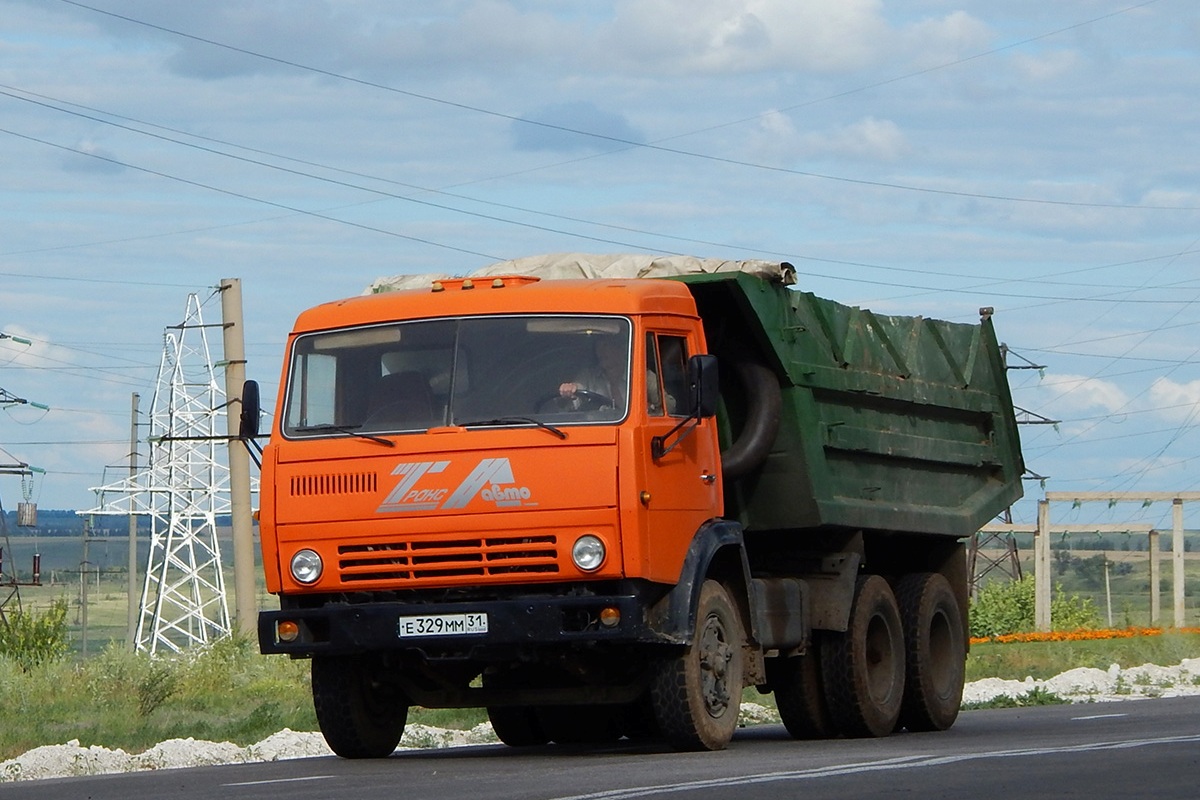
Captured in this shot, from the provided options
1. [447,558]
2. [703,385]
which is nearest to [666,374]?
[703,385]

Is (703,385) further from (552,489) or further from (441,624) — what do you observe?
(441,624)

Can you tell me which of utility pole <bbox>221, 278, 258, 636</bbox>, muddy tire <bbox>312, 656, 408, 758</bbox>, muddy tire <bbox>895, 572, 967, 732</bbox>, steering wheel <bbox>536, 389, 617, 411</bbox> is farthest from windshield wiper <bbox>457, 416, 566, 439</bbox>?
utility pole <bbox>221, 278, 258, 636</bbox>

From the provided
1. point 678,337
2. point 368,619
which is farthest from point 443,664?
point 678,337

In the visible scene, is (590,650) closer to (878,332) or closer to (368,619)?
(368,619)

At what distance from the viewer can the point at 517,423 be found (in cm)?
1170

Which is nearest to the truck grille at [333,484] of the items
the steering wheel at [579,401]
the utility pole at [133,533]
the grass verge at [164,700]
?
the steering wheel at [579,401]

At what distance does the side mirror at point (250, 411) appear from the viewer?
12.5m

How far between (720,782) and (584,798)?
1031 mm

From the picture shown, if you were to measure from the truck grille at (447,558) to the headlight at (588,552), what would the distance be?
0.12 m

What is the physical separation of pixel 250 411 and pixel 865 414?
484 cm

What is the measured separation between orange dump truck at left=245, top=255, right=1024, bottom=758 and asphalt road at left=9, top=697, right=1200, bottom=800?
0.54 meters

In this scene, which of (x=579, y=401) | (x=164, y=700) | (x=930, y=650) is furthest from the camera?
(x=164, y=700)

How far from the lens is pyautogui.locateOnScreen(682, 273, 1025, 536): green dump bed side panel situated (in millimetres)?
13820

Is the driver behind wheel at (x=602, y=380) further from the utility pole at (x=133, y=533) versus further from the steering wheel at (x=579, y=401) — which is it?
the utility pole at (x=133, y=533)
